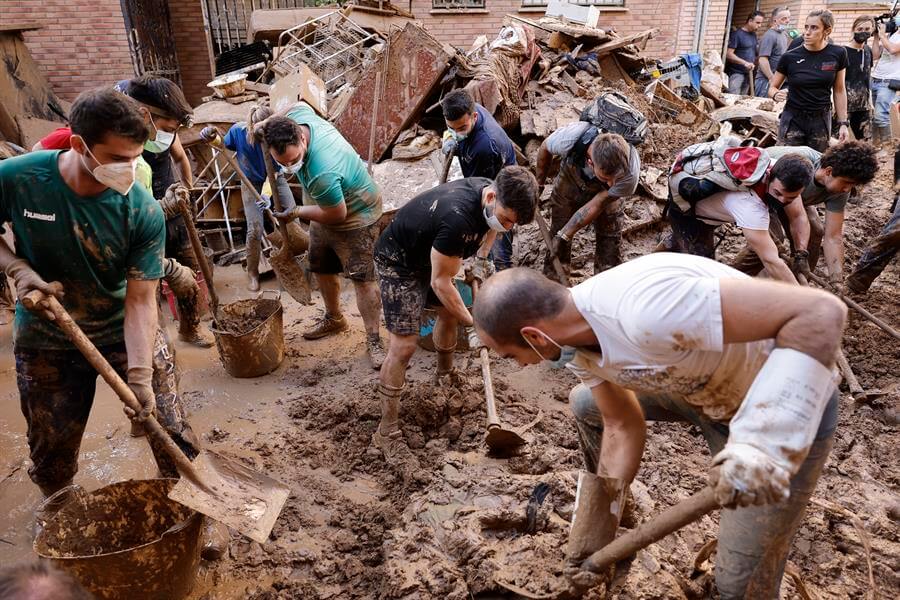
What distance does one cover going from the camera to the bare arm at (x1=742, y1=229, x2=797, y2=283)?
402cm

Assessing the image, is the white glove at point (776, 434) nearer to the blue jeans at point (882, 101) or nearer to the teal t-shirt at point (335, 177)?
the teal t-shirt at point (335, 177)

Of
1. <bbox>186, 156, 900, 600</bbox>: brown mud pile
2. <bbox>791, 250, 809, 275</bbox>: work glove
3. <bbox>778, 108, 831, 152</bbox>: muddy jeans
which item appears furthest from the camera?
<bbox>778, 108, 831, 152</bbox>: muddy jeans

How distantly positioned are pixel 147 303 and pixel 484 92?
5142 millimetres

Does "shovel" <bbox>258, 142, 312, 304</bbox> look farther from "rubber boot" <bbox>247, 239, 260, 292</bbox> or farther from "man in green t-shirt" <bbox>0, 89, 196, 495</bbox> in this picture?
"man in green t-shirt" <bbox>0, 89, 196, 495</bbox>

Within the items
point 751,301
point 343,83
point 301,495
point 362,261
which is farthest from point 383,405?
point 343,83

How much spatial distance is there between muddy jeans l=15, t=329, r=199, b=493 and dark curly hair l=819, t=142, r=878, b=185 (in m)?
4.38

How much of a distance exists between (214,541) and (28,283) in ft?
4.80

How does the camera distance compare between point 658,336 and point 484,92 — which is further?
point 484,92

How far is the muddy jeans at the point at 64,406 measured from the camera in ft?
8.61

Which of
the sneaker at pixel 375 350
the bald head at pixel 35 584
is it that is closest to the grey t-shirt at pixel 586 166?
the sneaker at pixel 375 350

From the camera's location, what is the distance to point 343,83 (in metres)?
7.96

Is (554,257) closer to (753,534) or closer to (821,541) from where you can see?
(821,541)

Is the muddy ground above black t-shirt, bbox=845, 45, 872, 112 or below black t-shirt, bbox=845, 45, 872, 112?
below

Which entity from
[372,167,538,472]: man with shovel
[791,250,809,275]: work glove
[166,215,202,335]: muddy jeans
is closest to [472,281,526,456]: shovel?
[372,167,538,472]: man with shovel
